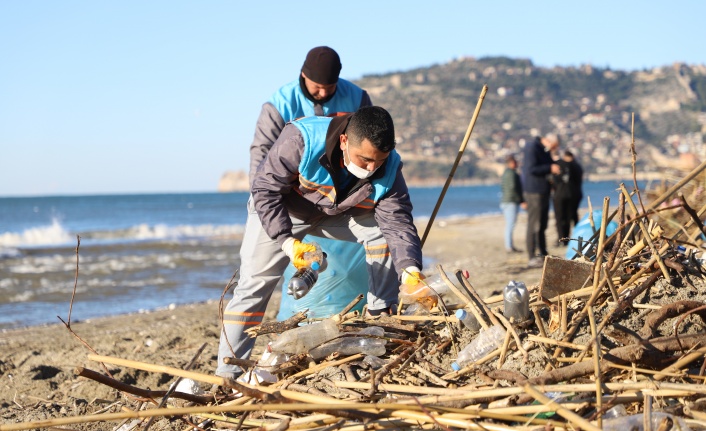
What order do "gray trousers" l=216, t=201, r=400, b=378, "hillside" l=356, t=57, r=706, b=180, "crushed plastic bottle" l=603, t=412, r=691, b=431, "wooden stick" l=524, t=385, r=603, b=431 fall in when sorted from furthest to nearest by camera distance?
"hillside" l=356, t=57, r=706, b=180 → "gray trousers" l=216, t=201, r=400, b=378 → "crushed plastic bottle" l=603, t=412, r=691, b=431 → "wooden stick" l=524, t=385, r=603, b=431

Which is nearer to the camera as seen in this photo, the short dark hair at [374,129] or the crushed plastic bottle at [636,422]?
the crushed plastic bottle at [636,422]

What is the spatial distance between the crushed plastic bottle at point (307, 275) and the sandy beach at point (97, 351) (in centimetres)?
70

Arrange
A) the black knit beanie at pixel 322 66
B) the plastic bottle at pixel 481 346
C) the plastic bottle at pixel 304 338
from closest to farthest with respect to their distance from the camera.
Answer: the plastic bottle at pixel 481 346
the plastic bottle at pixel 304 338
the black knit beanie at pixel 322 66

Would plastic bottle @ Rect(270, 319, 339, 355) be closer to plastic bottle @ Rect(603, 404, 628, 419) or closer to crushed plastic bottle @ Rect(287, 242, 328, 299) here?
crushed plastic bottle @ Rect(287, 242, 328, 299)

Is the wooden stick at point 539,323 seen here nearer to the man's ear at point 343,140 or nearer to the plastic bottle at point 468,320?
the plastic bottle at point 468,320

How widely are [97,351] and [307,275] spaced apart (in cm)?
300

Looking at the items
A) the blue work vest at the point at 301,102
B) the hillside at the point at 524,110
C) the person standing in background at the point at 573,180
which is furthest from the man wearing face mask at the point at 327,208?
the hillside at the point at 524,110

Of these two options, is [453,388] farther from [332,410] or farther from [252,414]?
[252,414]

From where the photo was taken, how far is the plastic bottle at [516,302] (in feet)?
10.2

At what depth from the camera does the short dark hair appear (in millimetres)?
3709

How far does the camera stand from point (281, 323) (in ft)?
11.8

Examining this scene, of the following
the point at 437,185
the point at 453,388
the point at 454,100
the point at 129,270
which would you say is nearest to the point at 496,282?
the point at 453,388

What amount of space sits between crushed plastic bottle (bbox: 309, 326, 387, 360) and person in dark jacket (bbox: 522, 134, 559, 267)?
740 centimetres

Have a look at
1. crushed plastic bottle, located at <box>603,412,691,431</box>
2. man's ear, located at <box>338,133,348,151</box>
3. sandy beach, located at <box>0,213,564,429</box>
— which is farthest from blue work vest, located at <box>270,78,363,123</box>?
crushed plastic bottle, located at <box>603,412,691,431</box>
